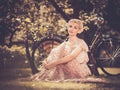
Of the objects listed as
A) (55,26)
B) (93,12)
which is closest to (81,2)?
(93,12)

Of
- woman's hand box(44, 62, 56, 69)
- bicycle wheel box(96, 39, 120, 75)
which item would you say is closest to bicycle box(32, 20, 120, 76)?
bicycle wheel box(96, 39, 120, 75)

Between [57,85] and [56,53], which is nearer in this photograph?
[57,85]

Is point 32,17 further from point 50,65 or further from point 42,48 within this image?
point 50,65

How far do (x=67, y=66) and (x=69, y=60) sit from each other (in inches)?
4.5

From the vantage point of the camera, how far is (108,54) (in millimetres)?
5562

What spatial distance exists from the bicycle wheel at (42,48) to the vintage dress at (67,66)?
17cm

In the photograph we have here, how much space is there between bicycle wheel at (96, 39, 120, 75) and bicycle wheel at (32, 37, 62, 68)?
79cm

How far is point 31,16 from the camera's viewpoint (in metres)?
5.85

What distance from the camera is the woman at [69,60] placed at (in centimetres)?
523

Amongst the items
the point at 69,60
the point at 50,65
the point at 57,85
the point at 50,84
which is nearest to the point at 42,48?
the point at 50,65

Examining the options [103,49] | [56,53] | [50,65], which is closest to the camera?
[50,65]

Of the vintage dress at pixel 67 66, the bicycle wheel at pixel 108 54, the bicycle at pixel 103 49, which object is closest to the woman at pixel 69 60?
the vintage dress at pixel 67 66

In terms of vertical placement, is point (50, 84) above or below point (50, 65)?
below

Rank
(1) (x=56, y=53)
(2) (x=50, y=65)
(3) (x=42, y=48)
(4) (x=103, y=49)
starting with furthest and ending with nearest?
(3) (x=42, y=48)
(4) (x=103, y=49)
(1) (x=56, y=53)
(2) (x=50, y=65)
